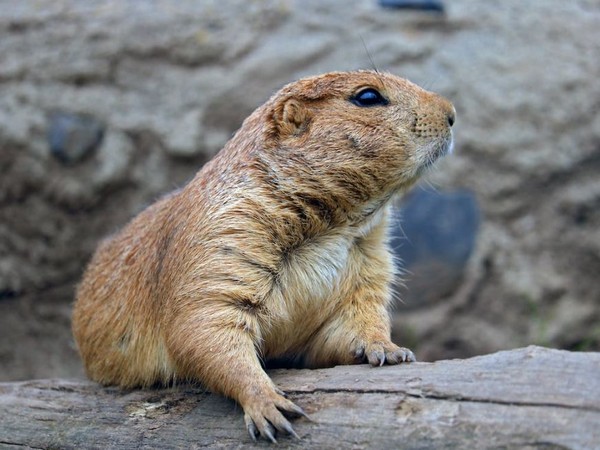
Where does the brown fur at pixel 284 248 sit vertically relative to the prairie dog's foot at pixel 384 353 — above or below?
above

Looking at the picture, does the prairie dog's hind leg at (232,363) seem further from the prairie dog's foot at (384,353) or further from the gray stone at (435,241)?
the gray stone at (435,241)

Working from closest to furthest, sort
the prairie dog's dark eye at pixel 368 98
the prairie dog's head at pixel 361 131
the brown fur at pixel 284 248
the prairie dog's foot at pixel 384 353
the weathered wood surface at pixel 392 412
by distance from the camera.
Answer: the weathered wood surface at pixel 392 412, the prairie dog's foot at pixel 384 353, the brown fur at pixel 284 248, the prairie dog's head at pixel 361 131, the prairie dog's dark eye at pixel 368 98

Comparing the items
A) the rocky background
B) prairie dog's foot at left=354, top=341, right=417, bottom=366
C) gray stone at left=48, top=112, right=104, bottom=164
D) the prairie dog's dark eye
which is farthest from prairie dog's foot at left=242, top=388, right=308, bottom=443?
gray stone at left=48, top=112, right=104, bottom=164

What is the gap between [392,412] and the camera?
3.58 meters

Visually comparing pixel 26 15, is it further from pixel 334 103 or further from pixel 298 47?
pixel 334 103

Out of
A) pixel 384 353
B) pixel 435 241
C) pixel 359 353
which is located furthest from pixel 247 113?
pixel 384 353

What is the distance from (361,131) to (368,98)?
9.3 inches

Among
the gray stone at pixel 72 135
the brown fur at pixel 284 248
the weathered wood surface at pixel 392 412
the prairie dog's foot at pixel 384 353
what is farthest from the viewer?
the gray stone at pixel 72 135

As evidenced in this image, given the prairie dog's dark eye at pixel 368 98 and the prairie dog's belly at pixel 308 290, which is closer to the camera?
the prairie dog's belly at pixel 308 290

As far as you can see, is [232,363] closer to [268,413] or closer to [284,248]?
[268,413]

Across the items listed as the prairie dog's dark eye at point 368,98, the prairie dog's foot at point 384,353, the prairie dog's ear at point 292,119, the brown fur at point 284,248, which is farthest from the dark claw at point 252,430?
the prairie dog's dark eye at point 368,98

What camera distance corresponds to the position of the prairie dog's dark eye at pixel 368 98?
15.7 feet

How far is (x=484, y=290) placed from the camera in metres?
8.05

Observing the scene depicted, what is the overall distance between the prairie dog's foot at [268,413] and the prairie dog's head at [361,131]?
1291mm
